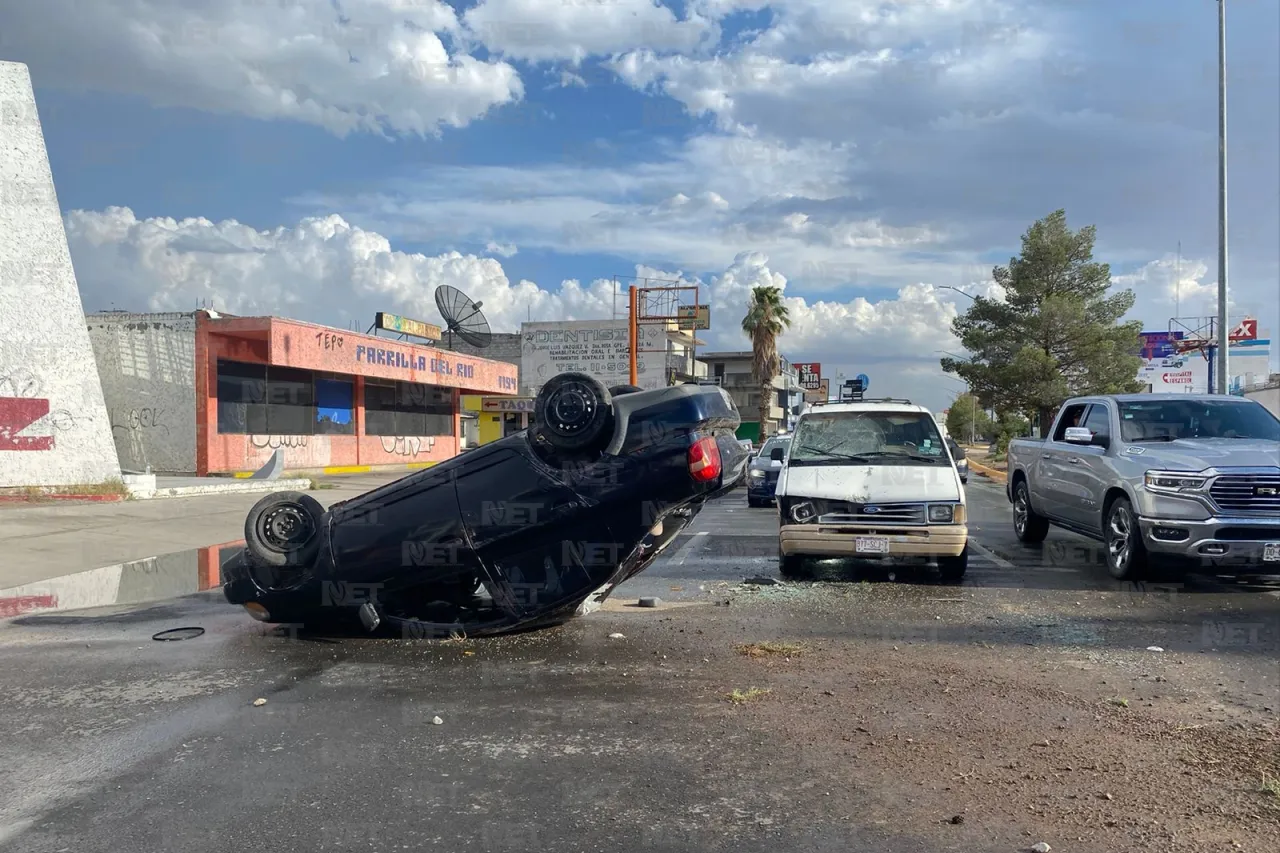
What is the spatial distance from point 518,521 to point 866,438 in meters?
5.25

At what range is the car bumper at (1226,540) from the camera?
8.19 m

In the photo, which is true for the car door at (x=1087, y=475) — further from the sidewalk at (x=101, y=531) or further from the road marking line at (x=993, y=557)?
the sidewalk at (x=101, y=531)

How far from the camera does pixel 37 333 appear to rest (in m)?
17.6

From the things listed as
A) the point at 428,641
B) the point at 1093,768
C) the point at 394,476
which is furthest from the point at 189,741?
the point at 394,476

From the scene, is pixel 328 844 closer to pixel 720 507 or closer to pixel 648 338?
pixel 720 507

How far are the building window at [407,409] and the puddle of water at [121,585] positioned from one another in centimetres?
2120

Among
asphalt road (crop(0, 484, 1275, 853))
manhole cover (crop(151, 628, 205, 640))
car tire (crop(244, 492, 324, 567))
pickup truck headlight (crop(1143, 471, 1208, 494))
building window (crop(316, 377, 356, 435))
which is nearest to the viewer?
asphalt road (crop(0, 484, 1275, 853))

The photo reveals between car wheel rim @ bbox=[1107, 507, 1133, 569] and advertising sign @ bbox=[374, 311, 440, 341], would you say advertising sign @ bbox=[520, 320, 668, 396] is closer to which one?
advertising sign @ bbox=[374, 311, 440, 341]

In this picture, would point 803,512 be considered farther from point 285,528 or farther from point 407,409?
point 407,409

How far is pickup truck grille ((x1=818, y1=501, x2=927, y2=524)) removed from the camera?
8844 mm

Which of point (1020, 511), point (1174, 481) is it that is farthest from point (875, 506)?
point (1020, 511)

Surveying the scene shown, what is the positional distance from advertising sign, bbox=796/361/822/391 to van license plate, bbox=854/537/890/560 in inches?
3553

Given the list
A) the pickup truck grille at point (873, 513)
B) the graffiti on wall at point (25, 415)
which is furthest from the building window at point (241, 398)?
the pickup truck grille at point (873, 513)

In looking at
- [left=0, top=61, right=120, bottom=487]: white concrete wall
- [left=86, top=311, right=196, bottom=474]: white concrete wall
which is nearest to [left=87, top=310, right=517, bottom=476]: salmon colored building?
[left=86, top=311, right=196, bottom=474]: white concrete wall
